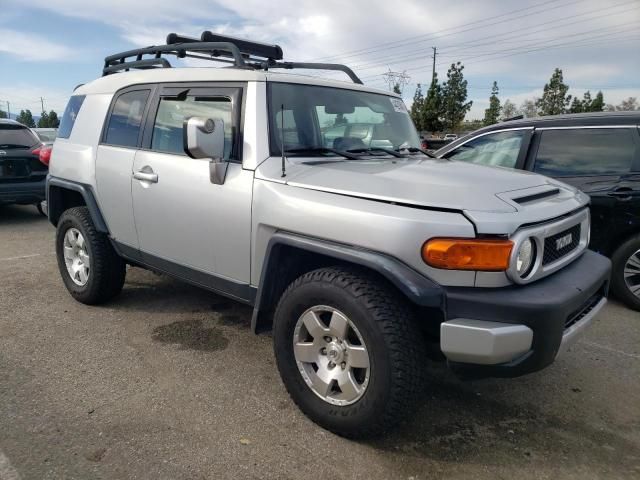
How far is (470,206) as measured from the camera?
232 centimetres

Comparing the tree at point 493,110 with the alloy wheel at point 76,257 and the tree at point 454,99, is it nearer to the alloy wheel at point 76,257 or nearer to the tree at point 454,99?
the tree at point 454,99

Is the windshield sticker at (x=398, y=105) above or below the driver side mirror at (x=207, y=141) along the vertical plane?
above

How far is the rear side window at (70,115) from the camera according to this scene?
4.58 m

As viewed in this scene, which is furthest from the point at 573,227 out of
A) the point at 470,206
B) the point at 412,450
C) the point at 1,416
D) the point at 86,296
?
the point at 86,296

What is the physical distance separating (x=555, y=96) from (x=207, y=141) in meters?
44.0

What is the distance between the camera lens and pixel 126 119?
4008mm

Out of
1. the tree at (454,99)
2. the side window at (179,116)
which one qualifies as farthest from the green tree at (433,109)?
the side window at (179,116)

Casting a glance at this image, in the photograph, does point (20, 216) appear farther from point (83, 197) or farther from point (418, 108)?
point (418, 108)

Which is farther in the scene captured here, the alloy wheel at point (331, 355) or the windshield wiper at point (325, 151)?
the windshield wiper at point (325, 151)

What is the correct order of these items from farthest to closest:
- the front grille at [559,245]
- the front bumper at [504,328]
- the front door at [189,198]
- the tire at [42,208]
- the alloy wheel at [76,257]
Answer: the tire at [42,208], the alloy wheel at [76,257], the front door at [189,198], the front grille at [559,245], the front bumper at [504,328]

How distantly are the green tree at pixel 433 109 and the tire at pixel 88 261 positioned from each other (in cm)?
3554

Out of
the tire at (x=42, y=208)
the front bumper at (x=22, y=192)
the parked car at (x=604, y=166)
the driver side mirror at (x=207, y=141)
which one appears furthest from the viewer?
the tire at (x=42, y=208)

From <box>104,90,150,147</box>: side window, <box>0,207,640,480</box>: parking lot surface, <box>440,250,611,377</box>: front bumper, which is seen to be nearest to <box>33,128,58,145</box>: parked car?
<box>104,90,150,147</box>: side window

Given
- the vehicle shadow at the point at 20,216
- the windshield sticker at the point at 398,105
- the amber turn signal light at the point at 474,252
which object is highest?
the windshield sticker at the point at 398,105
